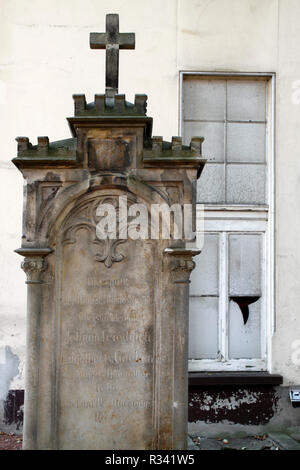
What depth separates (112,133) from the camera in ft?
12.3

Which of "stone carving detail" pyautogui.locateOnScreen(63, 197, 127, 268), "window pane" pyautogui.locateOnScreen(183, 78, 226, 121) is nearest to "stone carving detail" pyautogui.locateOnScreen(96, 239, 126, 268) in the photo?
"stone carving detail" pyautogui.locateOnScreen(63, 197, 127, 268)

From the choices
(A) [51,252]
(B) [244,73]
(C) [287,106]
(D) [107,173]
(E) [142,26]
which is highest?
(E) [142,26]

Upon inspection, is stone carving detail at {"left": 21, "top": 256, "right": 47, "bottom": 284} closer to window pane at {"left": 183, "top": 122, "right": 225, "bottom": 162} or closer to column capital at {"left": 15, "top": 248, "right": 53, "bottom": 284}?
column capital at {"left": 15, "top": 248, "right": 53, "bottom": 284}

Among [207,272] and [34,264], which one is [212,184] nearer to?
[207,272]

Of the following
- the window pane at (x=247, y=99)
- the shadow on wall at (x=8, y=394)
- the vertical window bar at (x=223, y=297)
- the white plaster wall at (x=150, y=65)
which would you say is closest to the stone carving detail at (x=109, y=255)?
the white plaster wall at (x=150, y=65)

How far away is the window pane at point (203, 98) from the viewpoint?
19.9ft

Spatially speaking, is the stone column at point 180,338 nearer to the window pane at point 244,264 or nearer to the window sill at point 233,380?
the window sill at point 233,380

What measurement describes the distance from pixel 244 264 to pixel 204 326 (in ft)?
2.83

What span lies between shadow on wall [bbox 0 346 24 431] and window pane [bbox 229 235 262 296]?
2.60 m

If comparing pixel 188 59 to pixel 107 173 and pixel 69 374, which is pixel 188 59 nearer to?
pixel 107 173

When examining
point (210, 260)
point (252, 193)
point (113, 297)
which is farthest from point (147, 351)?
point (252, 193)

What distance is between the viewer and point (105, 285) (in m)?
3.77

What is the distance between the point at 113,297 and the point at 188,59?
11.0ft

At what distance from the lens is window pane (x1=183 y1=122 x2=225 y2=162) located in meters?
6.09
